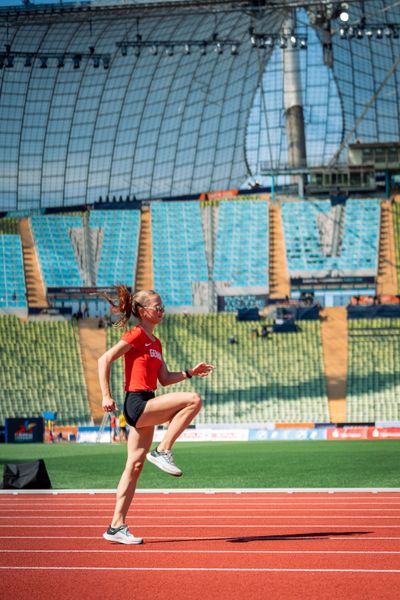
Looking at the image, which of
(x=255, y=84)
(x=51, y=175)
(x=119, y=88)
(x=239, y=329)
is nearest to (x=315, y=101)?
(x=255, y=84)

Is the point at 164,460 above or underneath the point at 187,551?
above

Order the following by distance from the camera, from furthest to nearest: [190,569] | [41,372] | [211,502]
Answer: [41,372] → [211,502] → [190,569]

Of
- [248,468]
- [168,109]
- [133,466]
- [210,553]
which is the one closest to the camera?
[210,553]

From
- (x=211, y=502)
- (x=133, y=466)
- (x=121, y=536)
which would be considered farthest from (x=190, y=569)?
(x=211, y=502)

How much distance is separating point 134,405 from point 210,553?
4.72ft

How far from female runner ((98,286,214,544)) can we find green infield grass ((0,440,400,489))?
9.06m

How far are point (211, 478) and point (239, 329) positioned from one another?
37490 millimetres

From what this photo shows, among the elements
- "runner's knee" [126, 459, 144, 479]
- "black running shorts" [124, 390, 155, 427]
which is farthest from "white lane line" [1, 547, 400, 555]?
"black running shorts" [124, 390, 155, 427]

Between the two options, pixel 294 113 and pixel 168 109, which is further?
pixel 168 109

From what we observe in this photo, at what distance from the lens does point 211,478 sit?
19891mm

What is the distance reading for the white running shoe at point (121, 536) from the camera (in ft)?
26.9

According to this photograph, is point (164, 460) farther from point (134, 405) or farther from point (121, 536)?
point (121, 536)

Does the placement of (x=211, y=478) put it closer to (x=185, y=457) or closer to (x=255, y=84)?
(x=185, y=457)

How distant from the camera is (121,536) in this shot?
324 inches
